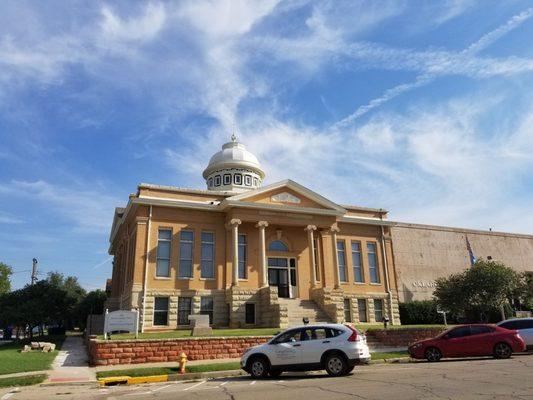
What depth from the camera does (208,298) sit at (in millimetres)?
29969

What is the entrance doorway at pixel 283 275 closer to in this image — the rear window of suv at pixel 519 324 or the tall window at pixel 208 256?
the tall window at pixel 208 256

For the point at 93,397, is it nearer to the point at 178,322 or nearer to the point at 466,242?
the point at 178,322

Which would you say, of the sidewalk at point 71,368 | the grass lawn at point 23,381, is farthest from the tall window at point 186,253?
the grass lawn at point 23,381

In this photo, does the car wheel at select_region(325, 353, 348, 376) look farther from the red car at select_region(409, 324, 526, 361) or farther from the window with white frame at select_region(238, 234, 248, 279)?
the window with white frame at select_region(238, 234, 248, 279)

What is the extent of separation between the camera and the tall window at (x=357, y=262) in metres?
35.5

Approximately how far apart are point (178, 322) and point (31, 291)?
546 inches

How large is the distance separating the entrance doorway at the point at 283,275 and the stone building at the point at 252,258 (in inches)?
2.9

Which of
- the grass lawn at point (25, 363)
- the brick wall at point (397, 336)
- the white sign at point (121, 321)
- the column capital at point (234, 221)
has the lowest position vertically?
the grass lawn at point (25, 363)

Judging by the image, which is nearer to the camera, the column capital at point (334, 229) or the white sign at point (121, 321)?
the white sign at point (121, 321)

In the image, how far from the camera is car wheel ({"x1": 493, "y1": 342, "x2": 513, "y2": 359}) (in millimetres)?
16938

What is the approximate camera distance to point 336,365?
13.3 m

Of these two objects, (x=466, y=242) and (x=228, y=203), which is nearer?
(x=228, y=203)

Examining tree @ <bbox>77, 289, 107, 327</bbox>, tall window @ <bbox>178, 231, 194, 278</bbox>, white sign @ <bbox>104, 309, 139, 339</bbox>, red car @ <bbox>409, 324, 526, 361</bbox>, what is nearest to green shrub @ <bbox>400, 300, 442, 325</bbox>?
tall window @ <bbox>178, 231, 194, 278</bbox>

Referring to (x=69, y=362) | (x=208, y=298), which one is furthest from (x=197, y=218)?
(x=69, y=362)
